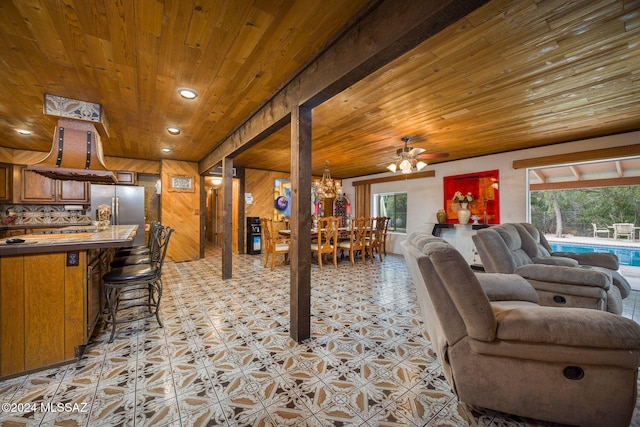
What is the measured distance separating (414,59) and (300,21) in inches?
37.3

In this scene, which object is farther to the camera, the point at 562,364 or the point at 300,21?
the point at 300,21

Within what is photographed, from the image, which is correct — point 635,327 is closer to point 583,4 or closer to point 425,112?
point 583,4

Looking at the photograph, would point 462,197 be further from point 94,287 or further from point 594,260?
point 94,287

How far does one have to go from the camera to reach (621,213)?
207 inches

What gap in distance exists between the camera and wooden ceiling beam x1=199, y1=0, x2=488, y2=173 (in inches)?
48.4

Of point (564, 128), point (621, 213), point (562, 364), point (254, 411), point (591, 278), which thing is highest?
point (564, 128)

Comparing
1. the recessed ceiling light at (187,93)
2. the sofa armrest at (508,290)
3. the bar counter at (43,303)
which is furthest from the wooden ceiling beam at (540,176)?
the bar counter at (43,303)

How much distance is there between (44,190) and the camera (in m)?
5.00

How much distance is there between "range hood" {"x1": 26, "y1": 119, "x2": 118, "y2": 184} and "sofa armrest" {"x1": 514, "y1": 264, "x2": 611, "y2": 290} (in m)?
4.76

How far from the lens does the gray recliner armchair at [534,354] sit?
1163 mm

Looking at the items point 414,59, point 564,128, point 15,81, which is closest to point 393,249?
point 564,128

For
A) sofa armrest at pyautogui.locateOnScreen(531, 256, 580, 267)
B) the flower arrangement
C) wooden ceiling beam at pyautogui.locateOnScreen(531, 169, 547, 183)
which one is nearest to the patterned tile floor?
sofa armrest at pyautogui.locateOnScreen(531, 256, 580, 267)

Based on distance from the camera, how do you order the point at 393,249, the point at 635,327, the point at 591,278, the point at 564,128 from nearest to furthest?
the point at 635,327
the point at 591,278
the point at 564,128
the point at 393,249

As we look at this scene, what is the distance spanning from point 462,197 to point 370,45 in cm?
466
